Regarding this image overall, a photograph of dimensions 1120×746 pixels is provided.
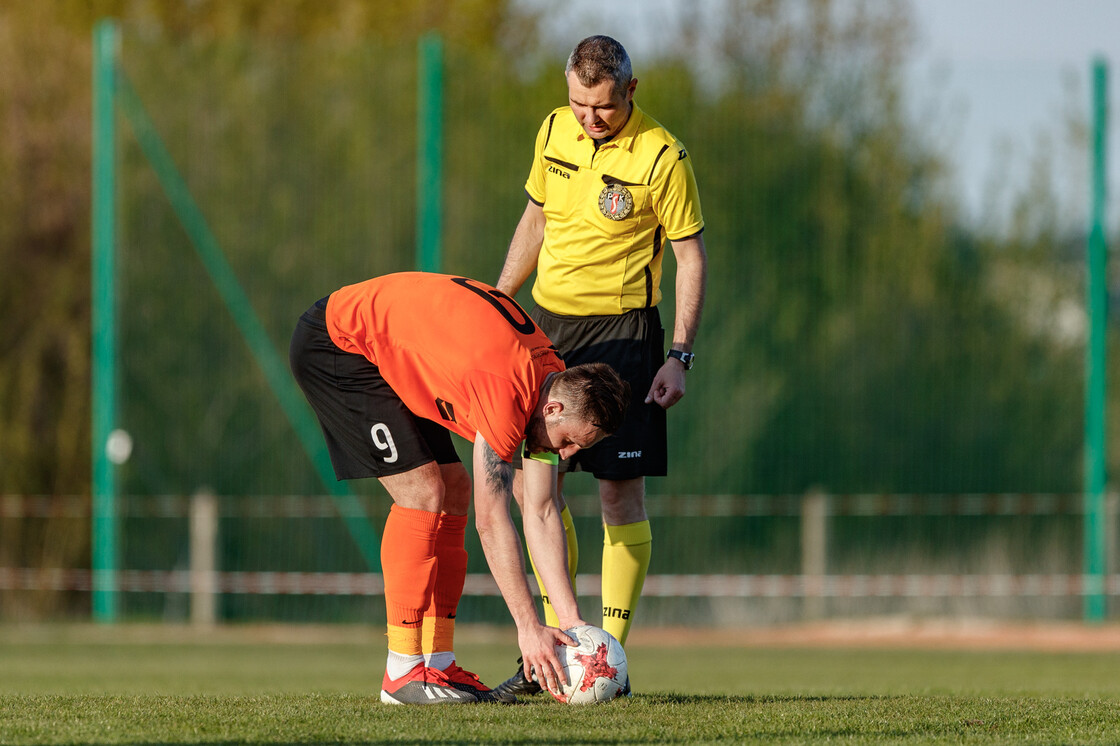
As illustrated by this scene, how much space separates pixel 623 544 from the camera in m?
5.78

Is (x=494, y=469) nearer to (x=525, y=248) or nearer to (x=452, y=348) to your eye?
(x=452, y=348)

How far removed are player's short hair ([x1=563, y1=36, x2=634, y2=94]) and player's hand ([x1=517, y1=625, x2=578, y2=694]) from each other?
79.9 inches

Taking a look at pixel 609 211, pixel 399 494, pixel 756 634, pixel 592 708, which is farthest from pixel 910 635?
pixel 399 494

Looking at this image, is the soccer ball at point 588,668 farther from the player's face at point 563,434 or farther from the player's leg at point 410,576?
the player's face at point 563,434

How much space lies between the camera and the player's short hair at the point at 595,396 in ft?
14.4

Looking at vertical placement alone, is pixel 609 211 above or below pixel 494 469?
above

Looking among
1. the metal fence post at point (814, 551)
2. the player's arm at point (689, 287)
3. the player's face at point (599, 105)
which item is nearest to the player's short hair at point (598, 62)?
the player's face at point (599, 105)

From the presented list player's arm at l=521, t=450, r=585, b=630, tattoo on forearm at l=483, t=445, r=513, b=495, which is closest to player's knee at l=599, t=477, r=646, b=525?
player's arm at l=521, t=450, r=585, b=630

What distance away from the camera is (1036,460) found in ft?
50.0

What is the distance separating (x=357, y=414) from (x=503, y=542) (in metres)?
0.73

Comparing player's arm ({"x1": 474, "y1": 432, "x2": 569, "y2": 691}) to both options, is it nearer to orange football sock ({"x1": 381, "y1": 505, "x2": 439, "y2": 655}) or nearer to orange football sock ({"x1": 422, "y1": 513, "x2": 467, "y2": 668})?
orange football sock ({"x1": 381, "y1": 505, "x2": 439, "y2": 655})

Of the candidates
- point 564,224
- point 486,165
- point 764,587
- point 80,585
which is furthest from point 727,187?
point 564,224

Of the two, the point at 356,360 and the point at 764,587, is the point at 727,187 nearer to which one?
the point at 764,587

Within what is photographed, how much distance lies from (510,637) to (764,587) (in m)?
2.75
